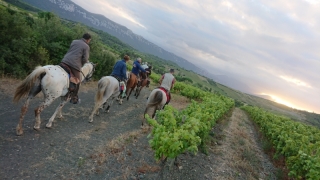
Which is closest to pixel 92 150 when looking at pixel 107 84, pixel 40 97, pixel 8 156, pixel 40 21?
pixel 8 156

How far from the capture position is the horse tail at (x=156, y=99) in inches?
404

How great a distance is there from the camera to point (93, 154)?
6.78 m

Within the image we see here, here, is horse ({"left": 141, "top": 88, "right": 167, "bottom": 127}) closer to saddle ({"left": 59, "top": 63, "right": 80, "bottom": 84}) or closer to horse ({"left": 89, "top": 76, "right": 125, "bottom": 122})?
horse ({"left": 89, "top": 76, "right": 125, "bottom": 122})

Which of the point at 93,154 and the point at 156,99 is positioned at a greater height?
the point at 156,99

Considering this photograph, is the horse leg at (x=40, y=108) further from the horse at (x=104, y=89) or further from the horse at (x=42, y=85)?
the horse at (x=104, y=89)

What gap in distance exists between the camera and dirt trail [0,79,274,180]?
5660 mm

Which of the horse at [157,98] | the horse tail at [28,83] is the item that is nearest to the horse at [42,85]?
the horse tail at [28,83]

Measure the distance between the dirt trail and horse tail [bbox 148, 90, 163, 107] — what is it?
4.25ft

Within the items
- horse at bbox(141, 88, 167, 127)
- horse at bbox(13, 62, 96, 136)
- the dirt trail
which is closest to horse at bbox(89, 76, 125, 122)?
the dirt trail

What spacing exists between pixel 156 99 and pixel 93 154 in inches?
169

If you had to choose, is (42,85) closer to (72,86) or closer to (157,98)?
(72,86)

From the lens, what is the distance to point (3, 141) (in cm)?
612

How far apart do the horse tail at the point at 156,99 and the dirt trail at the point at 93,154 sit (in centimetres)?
130

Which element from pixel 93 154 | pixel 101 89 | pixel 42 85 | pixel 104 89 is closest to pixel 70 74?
pixel 42 85
